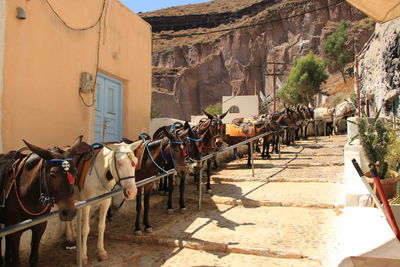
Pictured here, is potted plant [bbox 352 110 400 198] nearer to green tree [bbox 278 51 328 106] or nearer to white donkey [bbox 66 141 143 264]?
white donkey [bbox 66 141 143 264]

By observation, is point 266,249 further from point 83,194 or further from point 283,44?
point 283,44

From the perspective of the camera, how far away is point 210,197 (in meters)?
8.09

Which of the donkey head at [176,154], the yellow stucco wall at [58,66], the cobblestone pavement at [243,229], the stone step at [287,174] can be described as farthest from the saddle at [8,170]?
the stone step at [287,174]

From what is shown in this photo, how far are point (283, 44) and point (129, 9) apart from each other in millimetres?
55835

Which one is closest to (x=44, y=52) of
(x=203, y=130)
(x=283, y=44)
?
(x=203, y=130)

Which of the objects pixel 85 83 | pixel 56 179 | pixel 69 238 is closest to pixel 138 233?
pixel 69 238

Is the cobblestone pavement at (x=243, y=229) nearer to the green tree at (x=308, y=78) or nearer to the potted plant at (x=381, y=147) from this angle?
the potted plant at (x=381, y=147)

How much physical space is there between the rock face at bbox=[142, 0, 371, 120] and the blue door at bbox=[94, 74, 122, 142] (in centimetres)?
5199

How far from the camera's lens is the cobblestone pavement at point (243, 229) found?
4914 mm

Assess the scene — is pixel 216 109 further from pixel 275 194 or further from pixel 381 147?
pixel 381 147

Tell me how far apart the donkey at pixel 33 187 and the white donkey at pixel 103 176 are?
801 mm

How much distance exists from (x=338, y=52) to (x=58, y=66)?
1789 inches

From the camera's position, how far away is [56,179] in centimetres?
374

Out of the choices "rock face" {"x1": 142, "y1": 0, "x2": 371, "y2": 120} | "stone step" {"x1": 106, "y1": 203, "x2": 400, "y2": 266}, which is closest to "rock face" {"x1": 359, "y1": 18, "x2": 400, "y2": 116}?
"stone step" {"x1": 106, "y1": 203, "x2": 400, "y2": 266}
